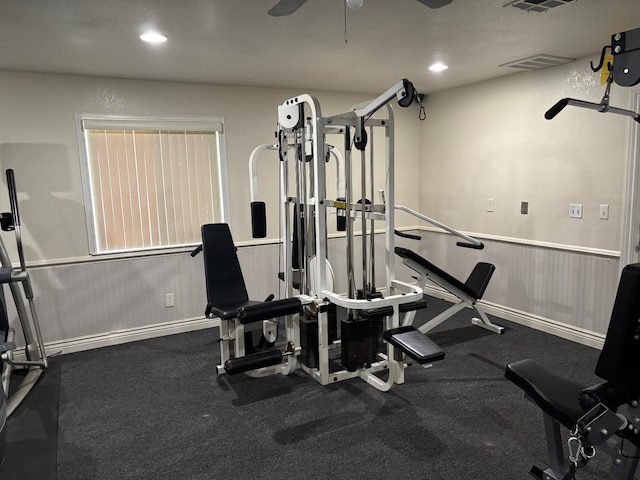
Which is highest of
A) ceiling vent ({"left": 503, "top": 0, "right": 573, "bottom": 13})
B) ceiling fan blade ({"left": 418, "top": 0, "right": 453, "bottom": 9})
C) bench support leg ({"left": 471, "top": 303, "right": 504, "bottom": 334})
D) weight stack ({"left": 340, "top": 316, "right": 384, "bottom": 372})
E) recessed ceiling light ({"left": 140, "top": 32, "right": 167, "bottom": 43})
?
recessed ceiling light ({"left": 140, "top": 32, "right": 167, "bottom": 43})

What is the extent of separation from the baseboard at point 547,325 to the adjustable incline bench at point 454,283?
0.27m

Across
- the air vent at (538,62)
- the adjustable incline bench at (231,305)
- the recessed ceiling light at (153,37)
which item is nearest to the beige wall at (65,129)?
the adjustable incline bench at (231,305)

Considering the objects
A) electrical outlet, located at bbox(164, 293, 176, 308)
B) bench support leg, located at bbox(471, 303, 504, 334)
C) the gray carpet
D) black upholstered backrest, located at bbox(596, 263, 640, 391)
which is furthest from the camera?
electrical outlet, located at bbox(164, 293, 176, 308)

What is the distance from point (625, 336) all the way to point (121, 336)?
11.7ft

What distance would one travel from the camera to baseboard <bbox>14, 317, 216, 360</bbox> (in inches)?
144

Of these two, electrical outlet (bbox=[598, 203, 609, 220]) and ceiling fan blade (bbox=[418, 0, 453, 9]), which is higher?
ceiling fan blade (bbox=[418, 0, 453, 9])

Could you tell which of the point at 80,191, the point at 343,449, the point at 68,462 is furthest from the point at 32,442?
the point at 80,191

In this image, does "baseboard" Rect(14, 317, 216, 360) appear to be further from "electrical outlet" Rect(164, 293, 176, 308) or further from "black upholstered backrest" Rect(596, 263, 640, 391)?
"black upholstered backrest" Rect(596, 263, 640, 391)

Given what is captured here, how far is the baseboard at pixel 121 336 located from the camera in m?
3.65

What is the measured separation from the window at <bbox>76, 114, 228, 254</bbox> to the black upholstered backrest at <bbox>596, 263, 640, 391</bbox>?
10.8 ft

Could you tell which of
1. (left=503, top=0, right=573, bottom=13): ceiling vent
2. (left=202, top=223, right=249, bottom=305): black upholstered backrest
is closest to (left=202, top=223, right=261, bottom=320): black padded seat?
(left=202, top=223, right=249, bottom=305): black upholstered backrest

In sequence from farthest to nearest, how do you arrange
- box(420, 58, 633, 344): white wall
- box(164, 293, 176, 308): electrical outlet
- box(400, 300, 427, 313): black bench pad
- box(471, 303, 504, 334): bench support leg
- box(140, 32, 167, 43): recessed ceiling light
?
box(164, 293, 176, 308): electrical outlet → box(471, 303, 504, 334): bench support leg → box(420, 58, 633, 344): white wall → box(400, 300, 427, 313): black bench pad → box(140, 32, 167, 43): recessed ceiling light

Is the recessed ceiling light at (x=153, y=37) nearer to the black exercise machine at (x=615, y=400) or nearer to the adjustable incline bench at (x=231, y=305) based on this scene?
the adjustable incline bench at (x=231, y=305)

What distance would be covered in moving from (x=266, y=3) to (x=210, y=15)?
32 cm
